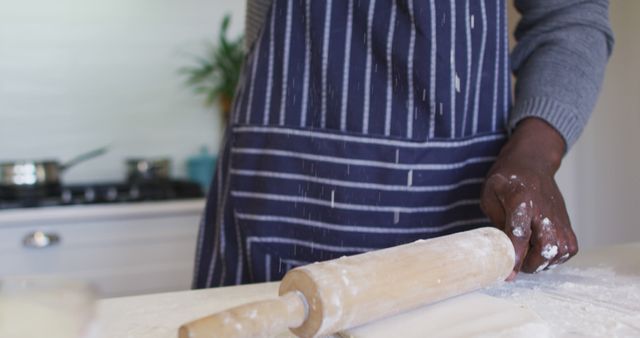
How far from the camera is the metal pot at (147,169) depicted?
1.82 metres

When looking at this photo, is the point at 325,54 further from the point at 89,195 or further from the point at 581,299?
the point at 89,195

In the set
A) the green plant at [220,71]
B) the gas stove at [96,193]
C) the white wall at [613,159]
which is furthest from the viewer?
the green plant at [220,71]

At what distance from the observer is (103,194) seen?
5.21 ft

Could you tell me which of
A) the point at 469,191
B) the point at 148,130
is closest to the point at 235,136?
the point at 469,191

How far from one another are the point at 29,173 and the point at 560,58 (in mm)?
1342

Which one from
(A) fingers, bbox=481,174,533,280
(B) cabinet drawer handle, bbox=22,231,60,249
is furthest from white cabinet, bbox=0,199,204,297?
(A) fingers, bbox=481,174,533,280

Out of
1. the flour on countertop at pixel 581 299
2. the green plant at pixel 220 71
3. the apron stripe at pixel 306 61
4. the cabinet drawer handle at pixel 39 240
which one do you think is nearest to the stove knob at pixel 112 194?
the cabinet drawer handle at pixel 39 240

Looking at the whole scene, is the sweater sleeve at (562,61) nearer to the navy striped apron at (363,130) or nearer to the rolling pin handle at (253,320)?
the navy striped apron at (363,130)

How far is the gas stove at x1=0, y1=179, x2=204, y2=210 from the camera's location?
1521 millimetres

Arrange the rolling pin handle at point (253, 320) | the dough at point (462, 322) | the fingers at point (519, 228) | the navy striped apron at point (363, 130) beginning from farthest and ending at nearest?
the navy striped apron at point (363, 130) < the fingers at point (519, 228) < the dough at point (462, 322) < the rolling pin handle at point (253, 320)

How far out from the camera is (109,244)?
60.4 inches

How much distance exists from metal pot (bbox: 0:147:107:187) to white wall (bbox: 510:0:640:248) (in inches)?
51.8

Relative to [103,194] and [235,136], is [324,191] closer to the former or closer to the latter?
[235,136]

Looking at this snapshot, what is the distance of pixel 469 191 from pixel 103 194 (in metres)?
1.09
